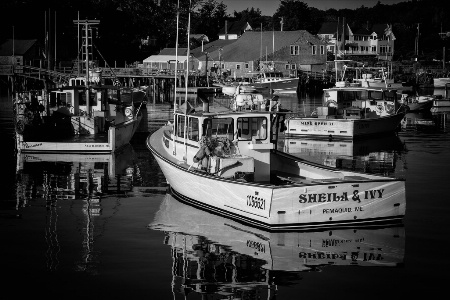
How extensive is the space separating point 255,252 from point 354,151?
826 inches

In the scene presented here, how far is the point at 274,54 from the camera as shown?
349 feet

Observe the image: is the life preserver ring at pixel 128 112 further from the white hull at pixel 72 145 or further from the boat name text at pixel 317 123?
the boat name text at pixel 317 123

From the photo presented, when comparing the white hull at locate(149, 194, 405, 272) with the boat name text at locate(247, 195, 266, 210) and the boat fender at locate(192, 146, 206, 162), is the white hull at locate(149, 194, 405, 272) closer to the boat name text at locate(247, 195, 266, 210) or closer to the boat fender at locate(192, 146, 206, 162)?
the boat name text at locate(247, 195, 266, 210)

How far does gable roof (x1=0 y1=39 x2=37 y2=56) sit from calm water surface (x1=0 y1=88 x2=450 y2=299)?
76.9m

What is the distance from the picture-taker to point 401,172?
29656 mm

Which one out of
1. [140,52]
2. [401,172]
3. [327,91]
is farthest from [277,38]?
[401,172]

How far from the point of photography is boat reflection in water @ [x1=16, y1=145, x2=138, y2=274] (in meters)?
17.7

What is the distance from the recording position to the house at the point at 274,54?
106000 mm

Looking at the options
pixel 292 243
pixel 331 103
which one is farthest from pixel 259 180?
pixel 331 103

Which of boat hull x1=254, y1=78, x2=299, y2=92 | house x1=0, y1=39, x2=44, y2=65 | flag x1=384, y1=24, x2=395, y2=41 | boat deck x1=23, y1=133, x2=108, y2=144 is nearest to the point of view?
boat deck x1=23, y1=133, x2=108, y2=144

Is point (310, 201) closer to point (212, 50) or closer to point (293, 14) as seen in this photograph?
point (212, 50)

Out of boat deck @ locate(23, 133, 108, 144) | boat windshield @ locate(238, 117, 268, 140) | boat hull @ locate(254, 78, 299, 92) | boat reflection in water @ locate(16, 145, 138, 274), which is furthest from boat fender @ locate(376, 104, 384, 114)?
boat hull @ locate(254, 78, 299, 92)

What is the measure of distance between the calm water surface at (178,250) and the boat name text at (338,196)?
1037 millimetres

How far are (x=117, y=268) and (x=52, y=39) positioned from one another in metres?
97.0
